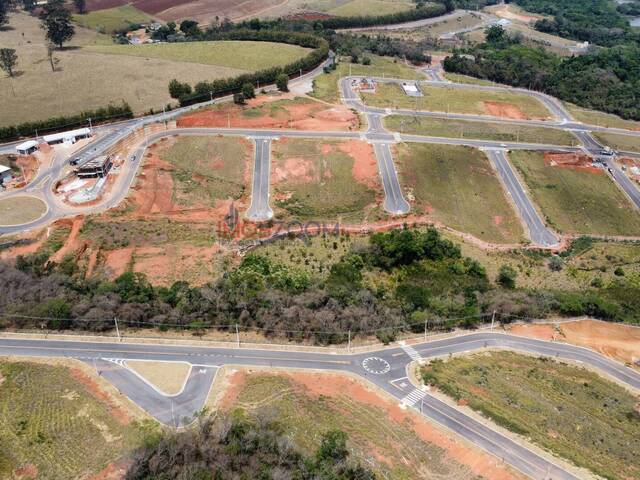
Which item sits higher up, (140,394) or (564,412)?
(140,394)

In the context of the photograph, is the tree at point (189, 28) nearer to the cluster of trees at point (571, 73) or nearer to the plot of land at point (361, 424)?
the cluster of trees at point (571, 73)

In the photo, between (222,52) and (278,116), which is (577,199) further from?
(222,52)

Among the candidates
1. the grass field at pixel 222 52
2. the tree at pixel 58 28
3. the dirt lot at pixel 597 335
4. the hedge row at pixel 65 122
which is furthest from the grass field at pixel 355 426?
the tree at pixel 58 28

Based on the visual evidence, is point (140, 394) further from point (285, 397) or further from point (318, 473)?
point (318, 473)

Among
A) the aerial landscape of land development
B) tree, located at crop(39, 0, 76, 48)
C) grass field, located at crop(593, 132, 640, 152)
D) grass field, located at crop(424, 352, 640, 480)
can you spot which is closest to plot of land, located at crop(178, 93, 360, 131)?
the aerial landscape of land development

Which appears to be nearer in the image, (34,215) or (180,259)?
(180,259)

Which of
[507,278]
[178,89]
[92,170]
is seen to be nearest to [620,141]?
[507,278]

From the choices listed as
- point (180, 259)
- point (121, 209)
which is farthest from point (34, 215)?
point (180, 259)
